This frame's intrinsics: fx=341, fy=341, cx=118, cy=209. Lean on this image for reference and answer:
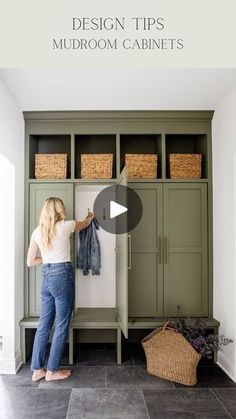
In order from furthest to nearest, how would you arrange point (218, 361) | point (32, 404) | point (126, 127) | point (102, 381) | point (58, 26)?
1. point (126, 127)
2. point (218, 361)
3. point (102, 381)
4. point (32, 404)
5. point (58, 26)

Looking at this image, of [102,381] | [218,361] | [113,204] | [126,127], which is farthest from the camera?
[113,204]

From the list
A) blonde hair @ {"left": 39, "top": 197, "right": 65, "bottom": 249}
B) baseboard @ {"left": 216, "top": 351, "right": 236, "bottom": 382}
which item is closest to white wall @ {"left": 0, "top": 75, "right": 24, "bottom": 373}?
blonde hair @ {"left": 39, "top": 197, "right": 65, "bottom": 249}

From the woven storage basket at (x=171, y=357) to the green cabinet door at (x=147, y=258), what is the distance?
420 millimetres

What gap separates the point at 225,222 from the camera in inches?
138

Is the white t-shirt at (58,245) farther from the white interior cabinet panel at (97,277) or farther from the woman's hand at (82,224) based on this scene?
the white interior cabinet panel at (97,277)

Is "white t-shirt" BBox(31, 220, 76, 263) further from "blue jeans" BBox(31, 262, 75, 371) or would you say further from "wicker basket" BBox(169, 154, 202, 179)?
"wicker basket" BBox(169, 154, 202, 179)

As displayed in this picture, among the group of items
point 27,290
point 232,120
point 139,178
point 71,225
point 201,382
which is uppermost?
point 232,120

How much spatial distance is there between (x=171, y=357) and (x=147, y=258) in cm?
108

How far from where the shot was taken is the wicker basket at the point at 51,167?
3926mm

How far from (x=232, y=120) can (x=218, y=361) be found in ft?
8.35

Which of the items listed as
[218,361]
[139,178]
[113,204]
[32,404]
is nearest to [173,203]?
[139,178]

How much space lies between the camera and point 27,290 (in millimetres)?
3861

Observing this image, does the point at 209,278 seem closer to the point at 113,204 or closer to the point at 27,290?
the point at 113,204

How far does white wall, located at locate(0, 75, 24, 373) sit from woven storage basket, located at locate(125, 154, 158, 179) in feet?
4.02
